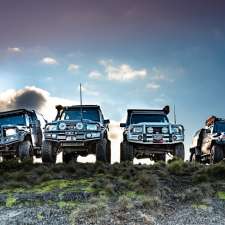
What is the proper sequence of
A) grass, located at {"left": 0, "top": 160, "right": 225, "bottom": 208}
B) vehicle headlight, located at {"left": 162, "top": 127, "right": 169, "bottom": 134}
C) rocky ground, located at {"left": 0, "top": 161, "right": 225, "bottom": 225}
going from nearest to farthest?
rocky ground, located at {"left": 0, "top": 161, "right": 225, "bottom": 225} → grass, located at {"left": 0, "top": 160, "right": 225, "bottom": 208} → vehicle headlight, located at {"left": 162, "top": 127, "right": 169, "bottom": 134}

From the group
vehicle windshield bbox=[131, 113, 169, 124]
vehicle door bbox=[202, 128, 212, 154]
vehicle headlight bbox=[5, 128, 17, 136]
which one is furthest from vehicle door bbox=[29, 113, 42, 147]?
vehicle door bbox=[202, 128, 212, 154]

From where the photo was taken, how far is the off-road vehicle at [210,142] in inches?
671

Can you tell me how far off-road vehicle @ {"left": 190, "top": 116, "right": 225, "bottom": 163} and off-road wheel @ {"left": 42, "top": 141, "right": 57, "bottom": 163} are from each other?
6.22 m

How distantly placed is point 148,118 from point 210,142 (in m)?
2.95

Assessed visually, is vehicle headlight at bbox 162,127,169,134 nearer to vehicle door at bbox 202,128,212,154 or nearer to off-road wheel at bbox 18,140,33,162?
vehicle door at bbox 202,128,212,154

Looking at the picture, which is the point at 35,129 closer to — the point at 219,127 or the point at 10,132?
the point at 10,132

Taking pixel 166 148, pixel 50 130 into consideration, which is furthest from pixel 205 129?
pixel 50 130

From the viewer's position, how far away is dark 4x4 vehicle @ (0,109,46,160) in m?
16.3

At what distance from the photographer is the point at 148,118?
56.0 ft

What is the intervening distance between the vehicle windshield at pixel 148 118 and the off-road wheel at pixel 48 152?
3514mm

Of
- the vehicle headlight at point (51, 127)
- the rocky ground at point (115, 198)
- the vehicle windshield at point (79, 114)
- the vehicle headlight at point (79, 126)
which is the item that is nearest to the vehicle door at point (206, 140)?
the vehicle windshield at point (79, 114)

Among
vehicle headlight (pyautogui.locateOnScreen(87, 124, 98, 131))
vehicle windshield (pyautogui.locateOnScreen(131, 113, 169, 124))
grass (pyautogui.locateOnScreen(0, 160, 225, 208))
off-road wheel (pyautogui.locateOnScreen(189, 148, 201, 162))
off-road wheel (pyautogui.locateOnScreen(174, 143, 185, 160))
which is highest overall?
vehicle windshield (pyautogui.locateOnScreen(131, 113, 169, 124))

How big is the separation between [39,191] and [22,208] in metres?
1.18

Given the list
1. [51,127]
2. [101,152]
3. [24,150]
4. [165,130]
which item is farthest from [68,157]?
[165,130]
